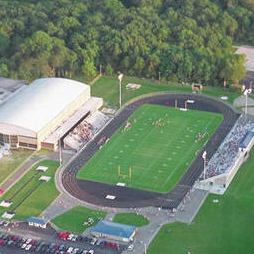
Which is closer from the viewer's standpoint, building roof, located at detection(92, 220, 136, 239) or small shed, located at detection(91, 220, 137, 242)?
small shed, located at detection(91, 220, 137, 242)

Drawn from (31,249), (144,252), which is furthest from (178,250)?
(31,249)

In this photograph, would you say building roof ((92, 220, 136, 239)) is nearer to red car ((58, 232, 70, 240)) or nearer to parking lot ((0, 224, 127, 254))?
parking lot ((0, 224, 127, 254))

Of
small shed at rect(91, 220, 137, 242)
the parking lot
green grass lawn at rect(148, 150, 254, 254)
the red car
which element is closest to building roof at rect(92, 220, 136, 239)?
small shed at rect(91, 220, 137, 242)

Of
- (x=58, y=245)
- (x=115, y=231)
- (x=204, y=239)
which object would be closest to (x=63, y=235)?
(x=58, y=245)

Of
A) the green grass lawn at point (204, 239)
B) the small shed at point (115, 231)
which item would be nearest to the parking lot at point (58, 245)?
the small shed at point (115, 231)

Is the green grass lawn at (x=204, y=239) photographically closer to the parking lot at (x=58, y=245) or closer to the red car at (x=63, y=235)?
the parking lot at (x=58, y=245)

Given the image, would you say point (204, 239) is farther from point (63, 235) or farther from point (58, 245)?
point (58, 245)

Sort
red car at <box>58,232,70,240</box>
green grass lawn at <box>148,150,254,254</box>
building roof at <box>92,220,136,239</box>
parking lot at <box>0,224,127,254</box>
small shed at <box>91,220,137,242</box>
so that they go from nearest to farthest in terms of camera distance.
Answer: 1. parking lot at <box>0,224,127,254</box>
2. green grass lawn at <box>148,150,254,254</box>
3. small shed at <box>91,220,137,242</box>
4. building roof at <box>92,220,136,239</box>
5. red car at <box>58,232,70,240</box>

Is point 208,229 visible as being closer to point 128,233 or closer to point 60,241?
point 128,233
